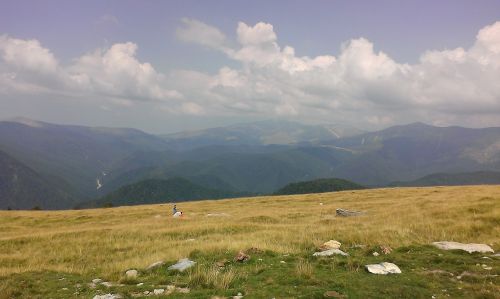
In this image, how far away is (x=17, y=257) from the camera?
20.5 meters

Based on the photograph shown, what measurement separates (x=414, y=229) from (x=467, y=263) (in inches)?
340

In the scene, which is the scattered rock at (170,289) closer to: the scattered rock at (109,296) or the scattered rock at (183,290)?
the scattered rock at (183,290)

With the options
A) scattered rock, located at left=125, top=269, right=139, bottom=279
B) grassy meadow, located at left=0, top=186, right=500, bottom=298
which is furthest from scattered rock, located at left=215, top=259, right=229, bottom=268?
scattered rock, located at left=125, top=269, right=139, bottom=279

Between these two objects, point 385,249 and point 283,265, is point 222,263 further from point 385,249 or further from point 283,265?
point 385,249

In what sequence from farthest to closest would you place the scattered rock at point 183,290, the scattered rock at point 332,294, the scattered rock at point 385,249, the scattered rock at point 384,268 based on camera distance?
the scattered rock at point 385,249 < the scattered rock at point 384,268 < the scattered rock at point 183,290 < the scattered rock at point 332,294

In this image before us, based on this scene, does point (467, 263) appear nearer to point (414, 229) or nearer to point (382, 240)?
point (382, 240)

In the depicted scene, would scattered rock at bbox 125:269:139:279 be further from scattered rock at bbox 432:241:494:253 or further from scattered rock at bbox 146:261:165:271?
scattered rock at bbox 432:241:494:253

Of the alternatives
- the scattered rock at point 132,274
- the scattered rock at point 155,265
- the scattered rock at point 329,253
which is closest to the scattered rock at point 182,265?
the scattered rock at point 155,265

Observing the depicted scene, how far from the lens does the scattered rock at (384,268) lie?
12625 millimetres

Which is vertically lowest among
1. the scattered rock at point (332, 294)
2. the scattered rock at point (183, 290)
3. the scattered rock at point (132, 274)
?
the scattered rock at point (132, 274)

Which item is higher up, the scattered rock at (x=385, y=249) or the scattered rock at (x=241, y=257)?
the scattered rock at (x=241, y=257)

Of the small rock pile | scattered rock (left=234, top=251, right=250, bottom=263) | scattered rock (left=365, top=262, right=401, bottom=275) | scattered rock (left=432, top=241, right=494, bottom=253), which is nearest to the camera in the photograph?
scattered rock (left=365, top=262, right=401, bottom=275)

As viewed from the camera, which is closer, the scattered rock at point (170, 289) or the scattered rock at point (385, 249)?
the scattered rock at point (170, 289)

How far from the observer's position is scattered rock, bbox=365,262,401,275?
1262 centimetres
